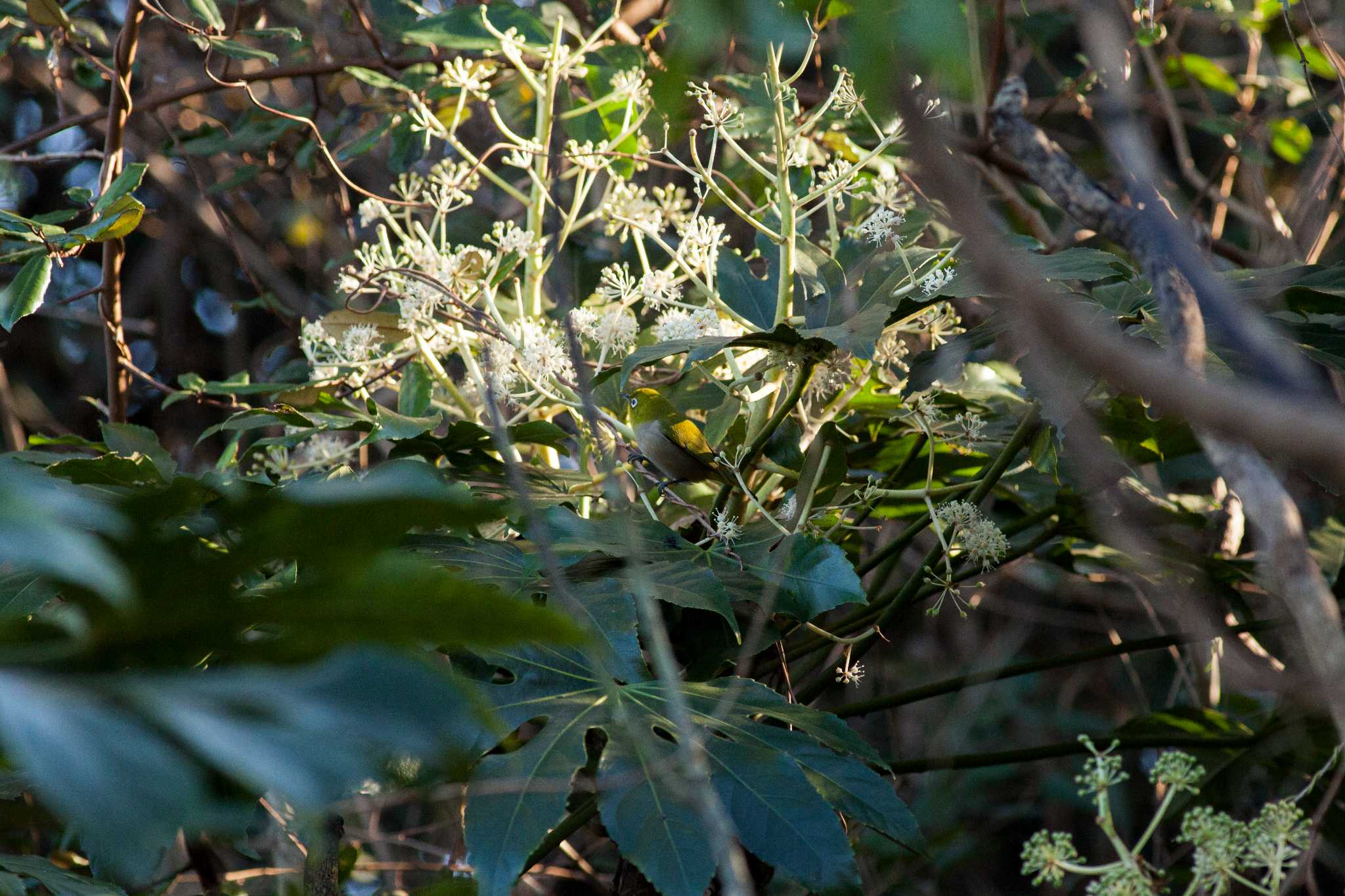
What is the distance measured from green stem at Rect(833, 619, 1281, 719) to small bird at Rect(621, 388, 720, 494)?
21 cm

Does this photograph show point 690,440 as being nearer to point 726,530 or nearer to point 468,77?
point 726,530

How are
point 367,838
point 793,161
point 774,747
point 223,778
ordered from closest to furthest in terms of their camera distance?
point 223,778 < point 774,747 < point 793,161 < point 367,838

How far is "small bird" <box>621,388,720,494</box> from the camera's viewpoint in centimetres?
77

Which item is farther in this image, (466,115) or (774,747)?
(466,115)

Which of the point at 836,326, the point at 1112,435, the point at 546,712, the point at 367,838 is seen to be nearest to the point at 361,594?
the point at 546,712

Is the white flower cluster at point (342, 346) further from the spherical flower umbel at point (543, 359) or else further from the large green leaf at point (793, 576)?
the large green leaf at point (793, 576)

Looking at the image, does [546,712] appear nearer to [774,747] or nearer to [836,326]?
[774,747]

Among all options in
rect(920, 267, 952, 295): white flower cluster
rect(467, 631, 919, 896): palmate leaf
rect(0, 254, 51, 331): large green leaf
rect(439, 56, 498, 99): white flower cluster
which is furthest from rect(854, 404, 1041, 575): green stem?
rect(0, 254, 51, 331): large green leaf

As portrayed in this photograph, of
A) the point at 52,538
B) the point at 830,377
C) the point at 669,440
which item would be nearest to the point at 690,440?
the point at 669,440

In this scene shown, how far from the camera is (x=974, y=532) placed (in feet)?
2.50

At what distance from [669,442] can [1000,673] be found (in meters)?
0.34

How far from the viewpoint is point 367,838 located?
1.17 metres

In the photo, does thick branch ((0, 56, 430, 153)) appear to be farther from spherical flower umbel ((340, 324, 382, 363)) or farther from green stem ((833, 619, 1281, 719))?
green stem ((833, 619, 1281, 719))

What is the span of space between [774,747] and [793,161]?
1.44 feet
